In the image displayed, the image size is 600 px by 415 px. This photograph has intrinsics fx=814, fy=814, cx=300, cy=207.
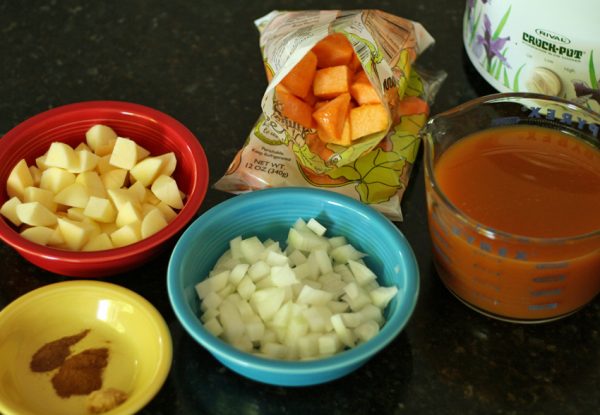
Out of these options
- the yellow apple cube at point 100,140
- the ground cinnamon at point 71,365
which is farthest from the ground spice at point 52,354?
the yellow apple cube at point 100,140

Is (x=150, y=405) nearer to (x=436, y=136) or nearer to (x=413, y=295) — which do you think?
(x=413, y=295)

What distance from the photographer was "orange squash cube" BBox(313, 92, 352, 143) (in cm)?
136

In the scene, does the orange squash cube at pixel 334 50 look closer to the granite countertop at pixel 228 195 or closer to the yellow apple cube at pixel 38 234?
the granite countertop at pixel 228 195

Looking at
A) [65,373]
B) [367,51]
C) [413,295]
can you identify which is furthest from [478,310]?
[65,373]

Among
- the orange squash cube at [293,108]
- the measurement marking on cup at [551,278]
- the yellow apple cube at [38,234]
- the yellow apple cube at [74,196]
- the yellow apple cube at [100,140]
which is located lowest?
the yellow apple cube at [38,234]

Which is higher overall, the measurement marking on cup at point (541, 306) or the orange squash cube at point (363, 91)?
the orange squash cube at point (363, 91)

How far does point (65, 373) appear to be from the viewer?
110 cm

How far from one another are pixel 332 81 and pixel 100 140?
1.31 feet

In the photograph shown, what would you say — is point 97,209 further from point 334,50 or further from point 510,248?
point 510,248

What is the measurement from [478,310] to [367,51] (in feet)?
1.51

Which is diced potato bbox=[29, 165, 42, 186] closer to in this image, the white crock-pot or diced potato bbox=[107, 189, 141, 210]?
diced potato bbox=[107, 189, 141, 210]

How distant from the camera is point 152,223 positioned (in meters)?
1.21

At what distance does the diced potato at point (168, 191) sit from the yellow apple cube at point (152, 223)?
0.18 ft

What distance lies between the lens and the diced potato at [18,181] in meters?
1.26
